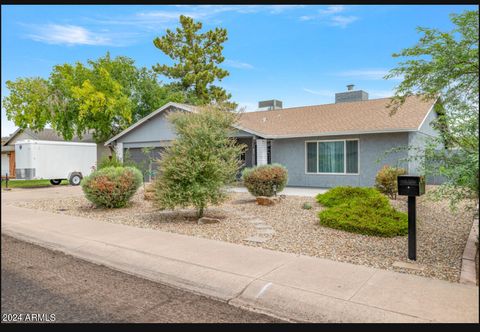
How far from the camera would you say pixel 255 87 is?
24.7 metres

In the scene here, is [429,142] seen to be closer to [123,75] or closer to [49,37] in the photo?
[49,37]

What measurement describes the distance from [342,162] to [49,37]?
14204 mm

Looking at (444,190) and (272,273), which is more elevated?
(444,190)

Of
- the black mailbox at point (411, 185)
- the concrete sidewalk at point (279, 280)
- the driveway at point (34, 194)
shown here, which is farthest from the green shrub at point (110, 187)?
the black mailbox at point (411, 185)

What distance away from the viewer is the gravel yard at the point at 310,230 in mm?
5688

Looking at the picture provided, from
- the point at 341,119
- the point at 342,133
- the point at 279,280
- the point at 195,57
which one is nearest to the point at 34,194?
the point at 342,133

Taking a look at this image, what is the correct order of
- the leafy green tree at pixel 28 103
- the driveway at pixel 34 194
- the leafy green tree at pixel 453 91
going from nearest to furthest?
the leafy green tree at pixel 453 91
the driveway at pixel 34 194
the leafy green tree at pixel 28 103

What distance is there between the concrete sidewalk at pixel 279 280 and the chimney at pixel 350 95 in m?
17.1

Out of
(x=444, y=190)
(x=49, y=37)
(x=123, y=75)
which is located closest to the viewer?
(x=49, y=37)

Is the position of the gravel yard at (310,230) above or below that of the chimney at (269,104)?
below

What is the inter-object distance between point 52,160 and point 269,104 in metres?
14.8

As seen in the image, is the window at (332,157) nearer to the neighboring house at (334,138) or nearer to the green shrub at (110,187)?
the neighboring house at (334,138)

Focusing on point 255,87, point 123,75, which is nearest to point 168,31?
point 123,75

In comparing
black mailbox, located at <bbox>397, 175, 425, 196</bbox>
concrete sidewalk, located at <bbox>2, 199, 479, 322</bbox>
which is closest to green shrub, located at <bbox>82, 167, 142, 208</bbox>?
concrete sidewalk, located at <bbox>2, 199, 479, 322</bbox>
